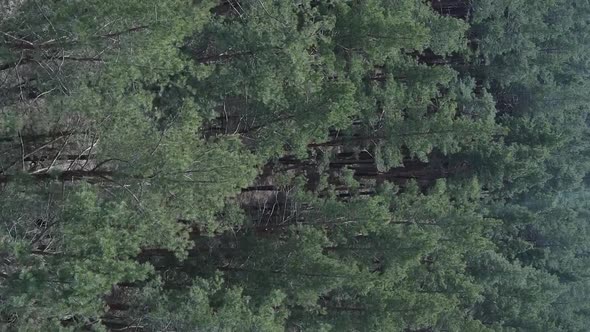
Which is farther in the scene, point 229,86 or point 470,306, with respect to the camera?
point 470,306

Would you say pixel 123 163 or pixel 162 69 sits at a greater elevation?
pixel 162 69

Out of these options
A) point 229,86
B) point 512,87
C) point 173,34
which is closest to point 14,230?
point 173,34

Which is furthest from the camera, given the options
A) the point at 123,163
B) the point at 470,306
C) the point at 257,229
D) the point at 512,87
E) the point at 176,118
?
the point at 512,87

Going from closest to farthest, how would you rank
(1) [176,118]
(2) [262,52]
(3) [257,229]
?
1. (1) [176,118]
2. (2) [262,52]
3. (3) [257,229]

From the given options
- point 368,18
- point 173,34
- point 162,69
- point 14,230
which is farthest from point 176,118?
point 368,18

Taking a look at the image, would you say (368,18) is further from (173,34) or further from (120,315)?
(120,315)

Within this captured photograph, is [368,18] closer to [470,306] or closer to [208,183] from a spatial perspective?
[208,183]

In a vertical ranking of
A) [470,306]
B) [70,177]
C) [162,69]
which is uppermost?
[162,69]
